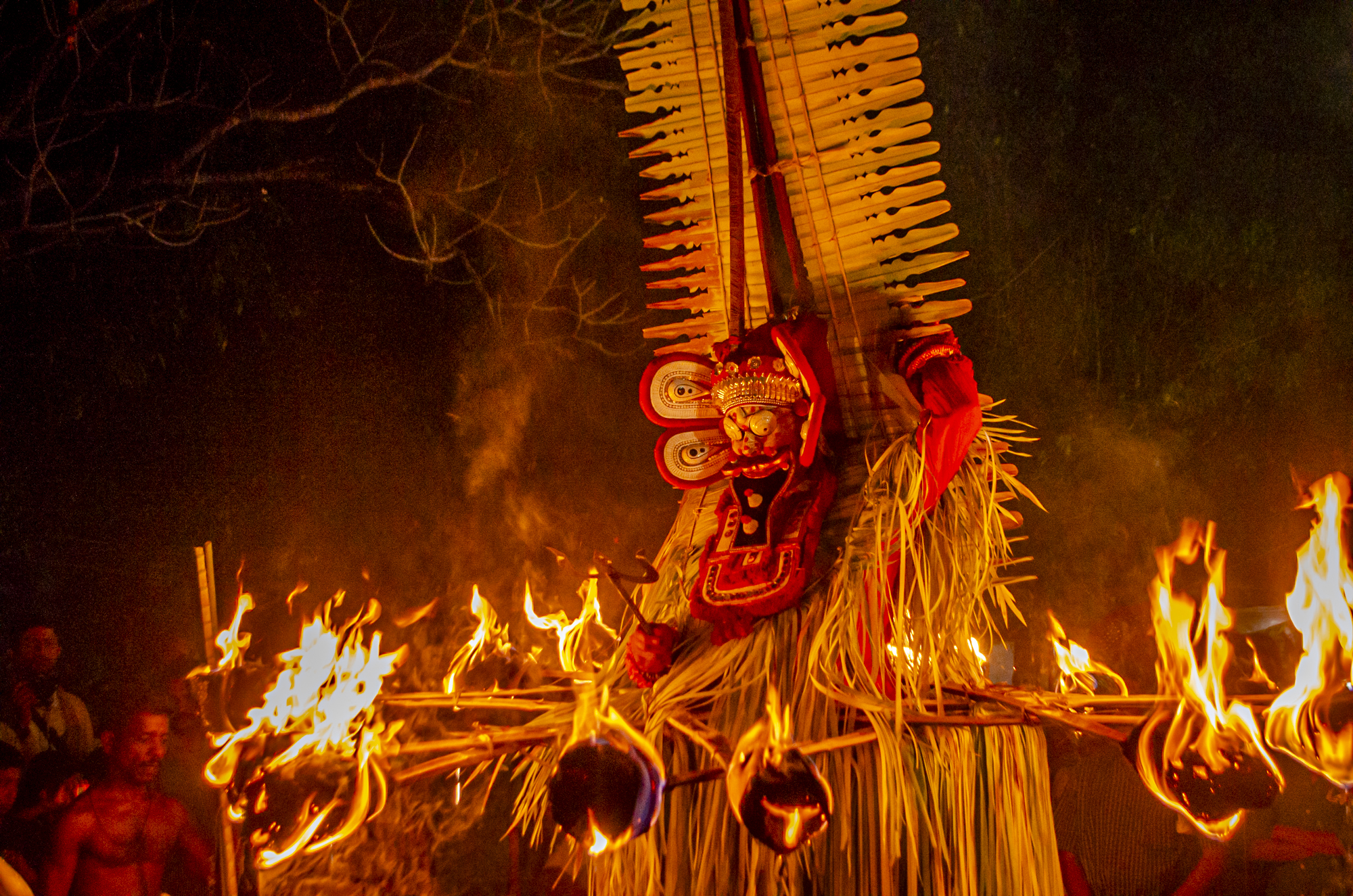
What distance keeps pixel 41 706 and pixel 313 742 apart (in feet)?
4.98

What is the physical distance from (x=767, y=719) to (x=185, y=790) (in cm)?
198

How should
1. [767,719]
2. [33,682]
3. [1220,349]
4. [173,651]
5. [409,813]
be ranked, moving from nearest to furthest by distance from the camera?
[767,719] < [409,813] < [33,682] < [173,651] < [1220,349]

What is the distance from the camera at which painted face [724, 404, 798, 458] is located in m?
1.51

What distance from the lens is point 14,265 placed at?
7.41ft

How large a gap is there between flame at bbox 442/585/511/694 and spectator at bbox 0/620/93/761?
1131 mm

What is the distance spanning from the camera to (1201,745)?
0.91 meters

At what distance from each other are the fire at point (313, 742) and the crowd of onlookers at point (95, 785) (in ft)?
3.89

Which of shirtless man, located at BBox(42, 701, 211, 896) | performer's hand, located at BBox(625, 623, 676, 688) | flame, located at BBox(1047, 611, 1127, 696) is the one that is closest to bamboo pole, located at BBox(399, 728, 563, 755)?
performer's hand, located at BBox(625, 623, 676, 688)

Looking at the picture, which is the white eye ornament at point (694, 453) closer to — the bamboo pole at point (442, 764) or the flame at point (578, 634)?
the flame at point (578, 634)

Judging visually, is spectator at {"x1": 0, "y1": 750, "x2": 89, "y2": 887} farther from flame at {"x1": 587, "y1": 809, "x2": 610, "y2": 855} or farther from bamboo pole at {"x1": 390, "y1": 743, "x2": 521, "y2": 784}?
flame at {"x1": 587, "y1": 809, "x2": 610, "y2": 855}

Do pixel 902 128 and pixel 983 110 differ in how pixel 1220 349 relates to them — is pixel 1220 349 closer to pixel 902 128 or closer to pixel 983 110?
pixel 983 110

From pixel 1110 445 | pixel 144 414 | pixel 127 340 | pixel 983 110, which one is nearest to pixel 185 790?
pixel 144 414

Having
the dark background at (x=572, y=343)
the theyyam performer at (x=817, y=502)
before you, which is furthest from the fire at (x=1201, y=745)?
the dark background at (x=572, y=343)

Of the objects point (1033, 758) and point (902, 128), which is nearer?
point (1033, 758)
